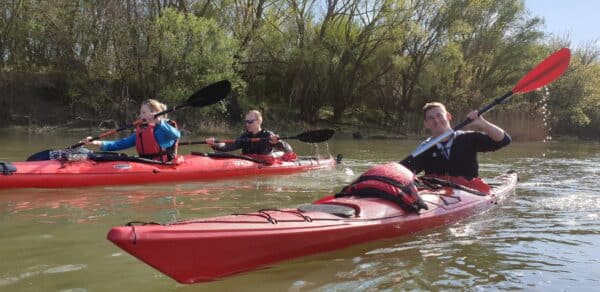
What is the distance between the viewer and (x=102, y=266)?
10.7 ft

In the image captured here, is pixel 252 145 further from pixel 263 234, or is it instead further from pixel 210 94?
pixel 263 234

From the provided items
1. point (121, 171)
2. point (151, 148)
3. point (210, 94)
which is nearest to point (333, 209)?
point (121, 171)

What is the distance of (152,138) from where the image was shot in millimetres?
6750

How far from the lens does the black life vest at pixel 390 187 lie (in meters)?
4.11

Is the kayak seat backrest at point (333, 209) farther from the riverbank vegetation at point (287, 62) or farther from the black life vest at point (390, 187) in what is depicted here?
the riverbank vegetation at point (287, 62)

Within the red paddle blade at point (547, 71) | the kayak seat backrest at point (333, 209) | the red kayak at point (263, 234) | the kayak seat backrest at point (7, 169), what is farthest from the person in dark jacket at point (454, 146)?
the kayak seat backrest at point (7, 169)

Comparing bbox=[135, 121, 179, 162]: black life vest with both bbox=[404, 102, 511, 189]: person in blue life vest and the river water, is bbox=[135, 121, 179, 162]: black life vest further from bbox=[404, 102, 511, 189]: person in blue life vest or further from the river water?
bbox=[404, 102, 511, 189]: person in blue life vest

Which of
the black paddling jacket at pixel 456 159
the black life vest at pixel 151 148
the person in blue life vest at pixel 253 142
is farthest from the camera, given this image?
the person in blue life vest at pixel 253 142

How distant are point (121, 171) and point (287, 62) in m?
17.2

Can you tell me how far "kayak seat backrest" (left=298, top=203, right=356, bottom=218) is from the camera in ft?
12.1

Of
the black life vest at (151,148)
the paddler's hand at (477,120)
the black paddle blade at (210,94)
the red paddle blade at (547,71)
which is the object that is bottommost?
the black life vest at (151,148)

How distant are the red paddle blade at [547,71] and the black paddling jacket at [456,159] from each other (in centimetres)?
135

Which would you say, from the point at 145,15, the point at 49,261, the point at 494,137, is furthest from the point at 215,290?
the point at 145,15

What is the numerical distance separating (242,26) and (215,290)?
784 inches
